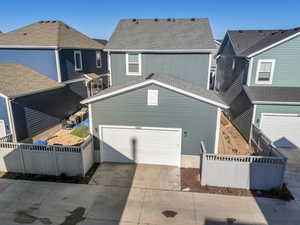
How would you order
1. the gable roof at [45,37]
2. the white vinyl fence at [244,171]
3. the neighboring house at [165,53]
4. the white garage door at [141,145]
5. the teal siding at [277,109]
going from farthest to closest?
the gable roof at [45,37] → the neighboring house at [165,53] → the teal siding at [277,109] → the white garage door at [141,145] → the white vinyl fence at [244,171]

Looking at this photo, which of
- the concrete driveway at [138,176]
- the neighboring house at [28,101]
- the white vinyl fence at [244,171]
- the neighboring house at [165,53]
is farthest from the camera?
the neighboring house at [165,53]

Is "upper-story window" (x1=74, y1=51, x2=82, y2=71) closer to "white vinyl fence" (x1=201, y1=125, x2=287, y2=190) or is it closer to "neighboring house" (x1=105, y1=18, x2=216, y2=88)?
"neighboring house" (x1=105, y1=18, x2=216, y2=88)

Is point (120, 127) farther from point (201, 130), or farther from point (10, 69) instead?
point (10, 69)

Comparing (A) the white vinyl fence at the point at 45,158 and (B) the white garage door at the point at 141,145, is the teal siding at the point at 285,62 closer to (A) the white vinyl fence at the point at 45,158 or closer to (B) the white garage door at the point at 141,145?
(B) the white garage door at the point at 141,145

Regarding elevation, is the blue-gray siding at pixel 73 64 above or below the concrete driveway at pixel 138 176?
above

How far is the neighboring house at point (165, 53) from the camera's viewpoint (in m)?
13.0

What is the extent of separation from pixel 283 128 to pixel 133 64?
1023cm

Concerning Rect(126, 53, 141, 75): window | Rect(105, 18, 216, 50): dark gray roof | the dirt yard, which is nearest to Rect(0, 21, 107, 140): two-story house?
Rect(105, 18, 216, 50): dark gray roof

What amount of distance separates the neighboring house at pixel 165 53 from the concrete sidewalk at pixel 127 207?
7.86m

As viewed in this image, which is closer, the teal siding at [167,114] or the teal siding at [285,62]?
the teal siding at [167,114]

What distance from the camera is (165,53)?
13.3 m

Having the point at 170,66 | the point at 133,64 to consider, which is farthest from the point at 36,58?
the point at 170,66

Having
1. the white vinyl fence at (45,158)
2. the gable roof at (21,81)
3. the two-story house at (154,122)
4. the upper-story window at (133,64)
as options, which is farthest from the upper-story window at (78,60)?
the white vinyl fence at (45,158)

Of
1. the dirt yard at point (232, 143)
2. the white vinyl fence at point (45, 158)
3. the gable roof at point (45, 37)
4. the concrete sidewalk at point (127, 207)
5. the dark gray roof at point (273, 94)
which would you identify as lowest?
the concrete sidewalk at point (127, 207)
